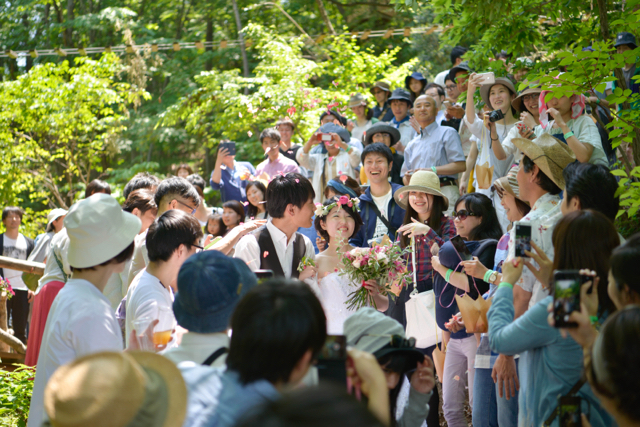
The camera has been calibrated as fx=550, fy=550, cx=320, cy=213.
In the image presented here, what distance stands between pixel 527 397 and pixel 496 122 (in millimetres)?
4263

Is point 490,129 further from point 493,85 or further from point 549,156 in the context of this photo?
point 549,156

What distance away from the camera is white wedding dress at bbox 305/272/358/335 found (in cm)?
442

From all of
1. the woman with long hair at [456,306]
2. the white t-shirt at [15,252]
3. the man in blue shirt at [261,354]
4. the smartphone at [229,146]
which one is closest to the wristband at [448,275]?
the woman with long hair at [456,306]

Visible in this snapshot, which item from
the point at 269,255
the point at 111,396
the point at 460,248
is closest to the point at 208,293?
the point at 111,396

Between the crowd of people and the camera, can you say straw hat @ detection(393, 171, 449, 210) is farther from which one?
the camera

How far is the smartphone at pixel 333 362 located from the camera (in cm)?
188

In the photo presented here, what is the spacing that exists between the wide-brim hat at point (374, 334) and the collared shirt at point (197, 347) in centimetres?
53

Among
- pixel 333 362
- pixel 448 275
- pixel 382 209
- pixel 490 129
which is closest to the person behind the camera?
pixel 333 362

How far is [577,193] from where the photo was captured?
3.01m

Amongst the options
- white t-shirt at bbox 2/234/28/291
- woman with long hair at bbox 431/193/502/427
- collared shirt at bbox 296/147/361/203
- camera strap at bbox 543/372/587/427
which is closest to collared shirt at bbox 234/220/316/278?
woman with long hair at bbox 431/193/502/427

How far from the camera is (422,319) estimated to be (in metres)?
4.35

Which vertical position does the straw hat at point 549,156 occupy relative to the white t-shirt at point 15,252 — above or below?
above

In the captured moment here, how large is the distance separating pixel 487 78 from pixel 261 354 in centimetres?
506

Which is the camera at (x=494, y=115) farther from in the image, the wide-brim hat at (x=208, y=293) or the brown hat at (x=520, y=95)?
the wide-brim hat at (x=208, y=293)
